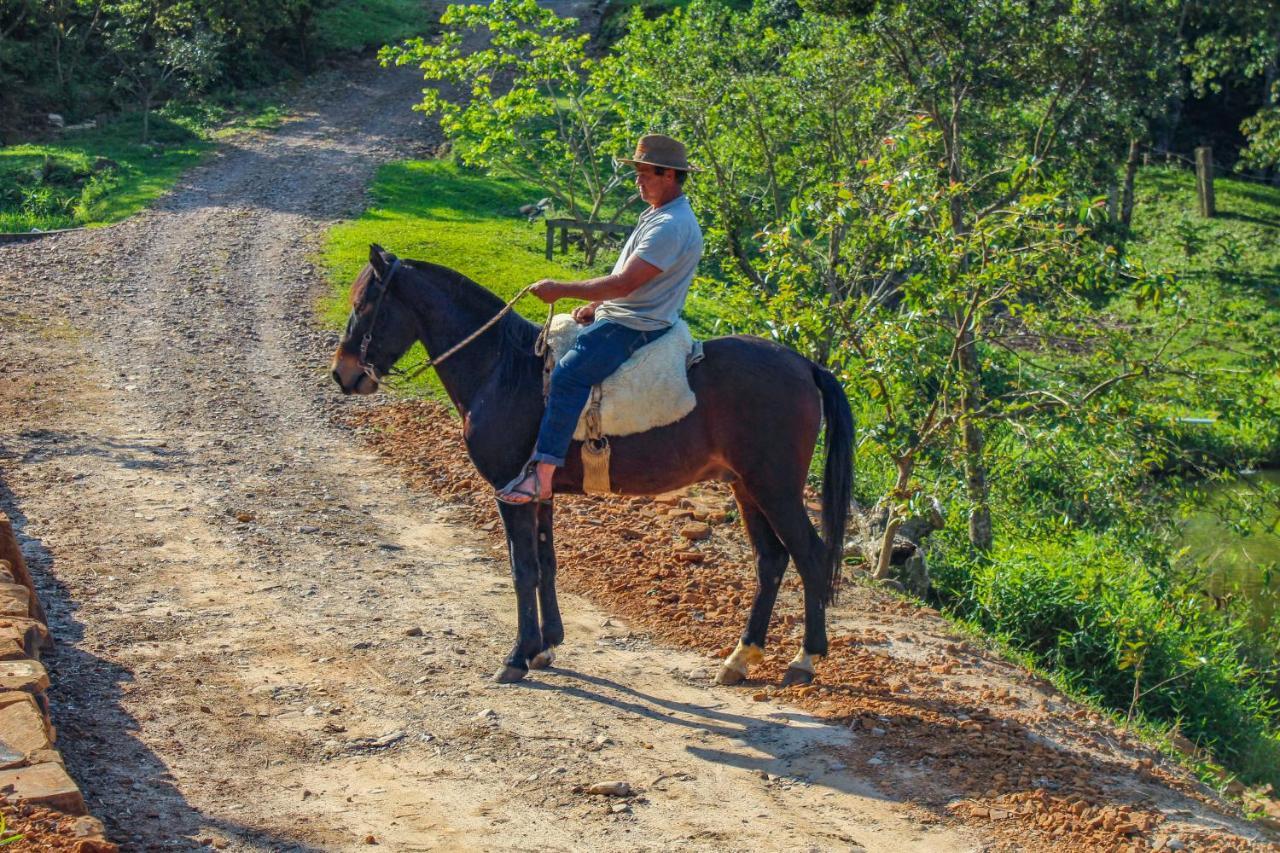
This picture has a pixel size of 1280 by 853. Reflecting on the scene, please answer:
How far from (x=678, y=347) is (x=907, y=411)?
4546 millimetres

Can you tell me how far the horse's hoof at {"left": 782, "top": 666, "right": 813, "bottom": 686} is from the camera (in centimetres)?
721

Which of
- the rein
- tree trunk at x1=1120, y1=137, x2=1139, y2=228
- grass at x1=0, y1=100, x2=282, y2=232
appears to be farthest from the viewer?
tree trunk at x1=1120, y1=137, x2=1139, y2=228

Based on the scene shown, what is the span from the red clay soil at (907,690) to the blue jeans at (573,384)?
173 cm

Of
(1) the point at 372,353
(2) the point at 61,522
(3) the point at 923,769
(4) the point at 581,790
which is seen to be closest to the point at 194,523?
(2) the point at 61,522

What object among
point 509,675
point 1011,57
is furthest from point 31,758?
point 1011,57

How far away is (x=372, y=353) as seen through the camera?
720 cm

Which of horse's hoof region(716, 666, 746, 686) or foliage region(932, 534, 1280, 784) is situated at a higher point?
horse's hoof region(716, 666, 746, 686)

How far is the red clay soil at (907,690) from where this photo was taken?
19.4 feet

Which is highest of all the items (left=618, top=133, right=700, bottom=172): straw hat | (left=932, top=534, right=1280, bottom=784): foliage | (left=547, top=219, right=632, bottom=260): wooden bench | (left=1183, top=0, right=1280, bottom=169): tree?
(left=1183, top=0, right=1280, bottom=169): tree

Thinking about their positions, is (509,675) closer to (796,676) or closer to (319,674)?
(319,674)

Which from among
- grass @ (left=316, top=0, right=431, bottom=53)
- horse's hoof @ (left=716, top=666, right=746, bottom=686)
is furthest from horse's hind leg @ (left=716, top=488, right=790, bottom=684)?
grass @ (left=316, top=0, right=431, bottom=53)

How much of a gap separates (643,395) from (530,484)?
2.50 ft

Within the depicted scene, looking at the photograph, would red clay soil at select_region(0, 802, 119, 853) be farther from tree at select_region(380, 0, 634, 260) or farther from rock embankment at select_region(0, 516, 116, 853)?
tree at select_region(380, 0, 634, 260)

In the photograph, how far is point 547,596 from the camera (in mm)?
7418
